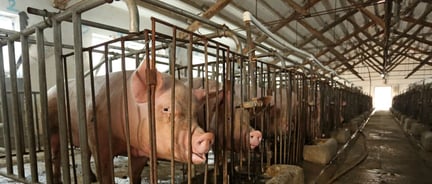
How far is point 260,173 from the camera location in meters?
3.22

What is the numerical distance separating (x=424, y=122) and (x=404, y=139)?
136 centimetres

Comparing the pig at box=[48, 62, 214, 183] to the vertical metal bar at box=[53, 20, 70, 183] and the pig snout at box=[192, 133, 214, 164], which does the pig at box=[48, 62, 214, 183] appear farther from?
the vertical metal bar at box=[53, 20, 70, 183]

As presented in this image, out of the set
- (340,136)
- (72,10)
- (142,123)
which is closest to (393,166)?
(340,136)

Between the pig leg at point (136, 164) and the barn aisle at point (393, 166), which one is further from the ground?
the pig leg at point (136, 164)

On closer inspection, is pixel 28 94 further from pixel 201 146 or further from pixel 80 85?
pixel 201 146

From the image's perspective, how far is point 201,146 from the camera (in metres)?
1.82

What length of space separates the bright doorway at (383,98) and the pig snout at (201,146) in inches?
1281

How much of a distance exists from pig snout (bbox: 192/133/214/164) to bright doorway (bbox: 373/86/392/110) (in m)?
32.5

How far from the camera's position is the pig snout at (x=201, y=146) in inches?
71.6

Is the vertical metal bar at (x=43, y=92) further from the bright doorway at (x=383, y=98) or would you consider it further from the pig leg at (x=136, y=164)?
the bright doorway at (x=383, y=98)

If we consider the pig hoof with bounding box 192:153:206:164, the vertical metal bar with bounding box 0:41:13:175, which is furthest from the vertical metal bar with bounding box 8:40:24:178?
the pig hoof with bounding box 192:153:206:164

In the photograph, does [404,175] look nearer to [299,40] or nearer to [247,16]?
[247,16]

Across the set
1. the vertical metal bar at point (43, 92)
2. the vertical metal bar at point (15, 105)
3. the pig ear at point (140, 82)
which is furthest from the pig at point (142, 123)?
the vertical metal bar at point (15, 105)

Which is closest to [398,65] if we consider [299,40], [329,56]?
[329,56]
